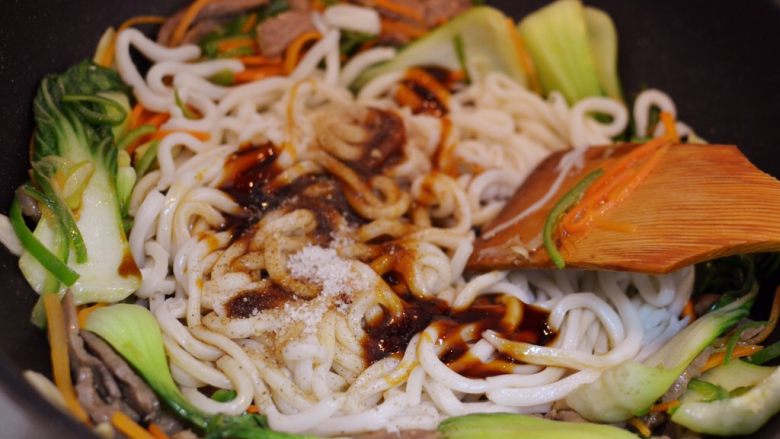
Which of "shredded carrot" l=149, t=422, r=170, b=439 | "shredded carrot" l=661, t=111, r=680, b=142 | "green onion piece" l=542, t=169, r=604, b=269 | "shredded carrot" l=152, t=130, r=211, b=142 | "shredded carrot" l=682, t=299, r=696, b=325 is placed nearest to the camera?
"shredded carrot" l=149, t=422, r=170, b=439

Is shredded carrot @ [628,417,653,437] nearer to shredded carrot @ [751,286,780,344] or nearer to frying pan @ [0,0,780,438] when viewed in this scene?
frying pan @ [0,0,780,438]

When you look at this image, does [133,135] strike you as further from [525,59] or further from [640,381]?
[640,381]

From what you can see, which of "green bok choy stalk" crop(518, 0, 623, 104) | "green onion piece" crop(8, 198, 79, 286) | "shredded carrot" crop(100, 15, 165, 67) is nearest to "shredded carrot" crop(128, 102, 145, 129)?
"shredded carrot" crop(100, 15, 165, 67)

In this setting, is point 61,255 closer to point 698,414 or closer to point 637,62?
point 698,414

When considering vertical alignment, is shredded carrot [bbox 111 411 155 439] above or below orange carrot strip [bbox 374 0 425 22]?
below

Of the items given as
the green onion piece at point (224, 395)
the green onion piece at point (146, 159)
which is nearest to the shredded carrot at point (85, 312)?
the green onion piece at point (224, 395)

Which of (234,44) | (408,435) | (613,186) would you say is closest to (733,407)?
(613,186)
